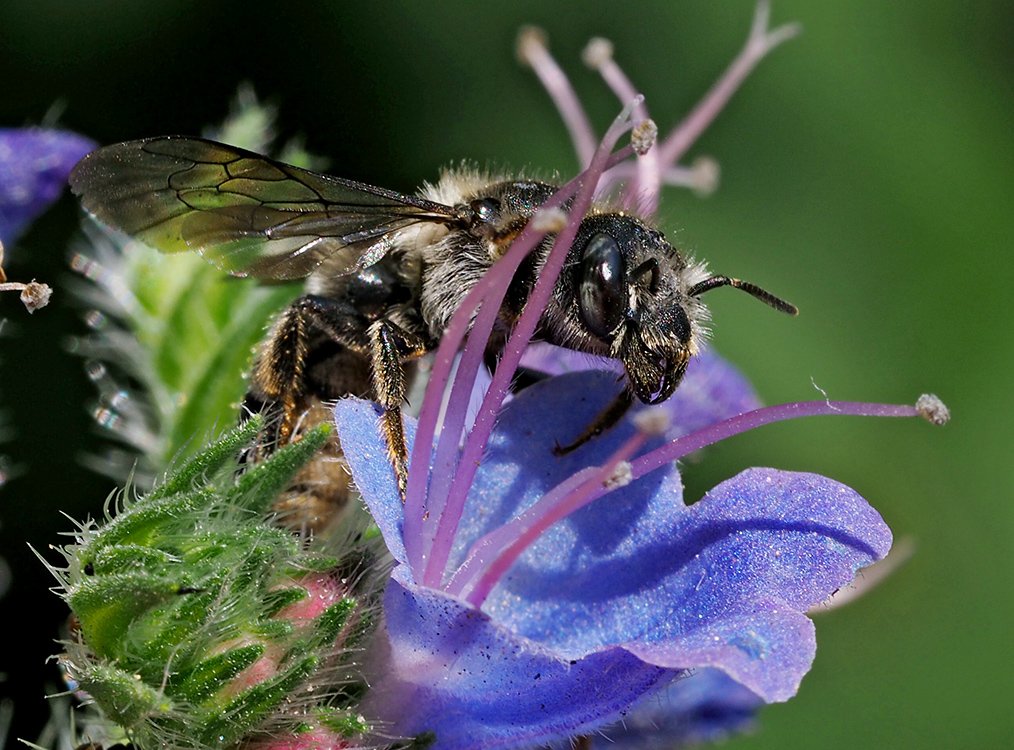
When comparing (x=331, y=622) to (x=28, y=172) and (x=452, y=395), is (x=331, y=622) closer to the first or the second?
(x=452, y=395)

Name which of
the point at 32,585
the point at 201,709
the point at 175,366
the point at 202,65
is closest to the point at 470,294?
the point at 201,709

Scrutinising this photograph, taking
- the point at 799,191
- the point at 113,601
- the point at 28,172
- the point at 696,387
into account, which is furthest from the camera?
the point at 799,191

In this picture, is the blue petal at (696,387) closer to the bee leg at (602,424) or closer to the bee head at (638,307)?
the bee leg at (602,424)

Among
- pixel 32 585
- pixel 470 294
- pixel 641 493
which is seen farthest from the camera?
pixel 32 585

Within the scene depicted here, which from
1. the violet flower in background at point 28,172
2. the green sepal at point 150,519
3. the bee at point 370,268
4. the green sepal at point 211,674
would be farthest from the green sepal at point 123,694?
the violet flower in background at point 28,172

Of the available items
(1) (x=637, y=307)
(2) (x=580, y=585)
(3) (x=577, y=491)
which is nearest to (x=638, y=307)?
(1) (x=637, y=307)

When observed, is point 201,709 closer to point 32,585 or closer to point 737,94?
point 32,585
